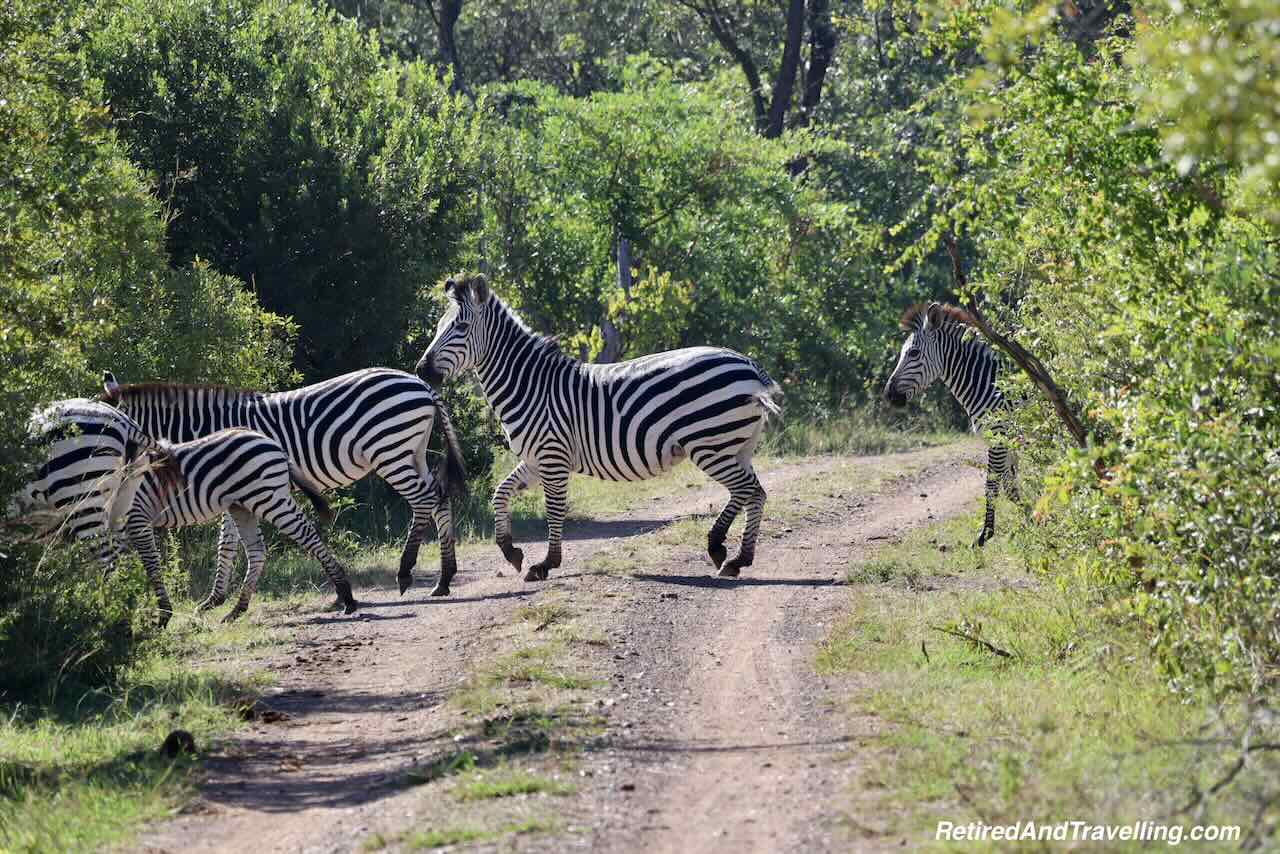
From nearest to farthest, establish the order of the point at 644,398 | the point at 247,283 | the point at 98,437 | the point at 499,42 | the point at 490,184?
the point at 98,437, the point at 644,398, the point at 247,283, the point at 490,184, the point at 499,42

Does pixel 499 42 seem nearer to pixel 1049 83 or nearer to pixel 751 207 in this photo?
pixel 751 207

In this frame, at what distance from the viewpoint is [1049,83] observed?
378 inches

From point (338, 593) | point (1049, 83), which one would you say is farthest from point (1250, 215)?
point (338, 593)

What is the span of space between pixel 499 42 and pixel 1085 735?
40.1 meters

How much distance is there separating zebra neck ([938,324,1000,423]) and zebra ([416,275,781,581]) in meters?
3.29

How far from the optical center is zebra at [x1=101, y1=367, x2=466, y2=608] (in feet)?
47.5

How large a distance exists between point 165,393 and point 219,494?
5.58 feet

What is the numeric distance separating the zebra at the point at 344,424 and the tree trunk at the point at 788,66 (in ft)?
77.7

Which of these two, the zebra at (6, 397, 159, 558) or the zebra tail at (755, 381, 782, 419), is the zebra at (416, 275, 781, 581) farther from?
the zebra at (6, 397, 159, 558)

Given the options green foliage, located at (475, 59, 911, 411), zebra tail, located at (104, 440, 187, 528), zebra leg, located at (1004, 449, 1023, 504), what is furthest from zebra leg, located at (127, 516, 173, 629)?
green foliage, located at (475, 59, 911, 411)

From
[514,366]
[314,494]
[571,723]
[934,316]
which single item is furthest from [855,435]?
[571,723]

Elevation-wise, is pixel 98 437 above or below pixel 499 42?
below

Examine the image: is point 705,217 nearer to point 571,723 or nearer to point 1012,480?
point 1012,480

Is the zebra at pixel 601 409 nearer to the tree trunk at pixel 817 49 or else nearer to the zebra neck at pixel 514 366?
the zebra neck at pixel 514 366
